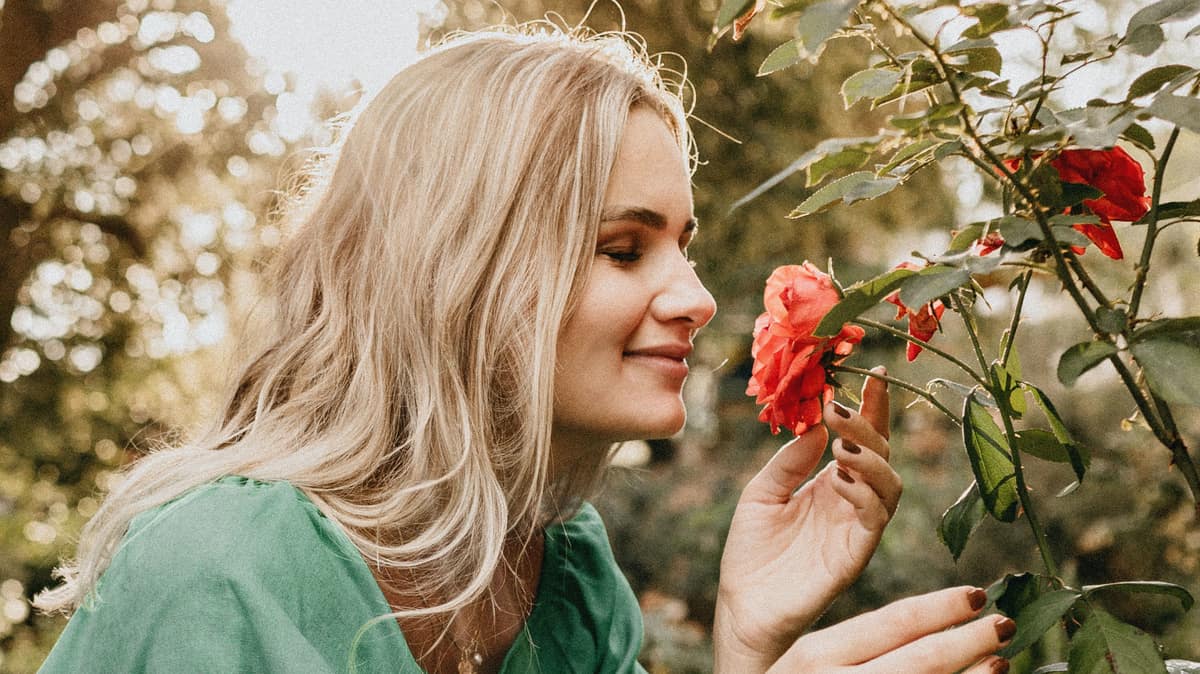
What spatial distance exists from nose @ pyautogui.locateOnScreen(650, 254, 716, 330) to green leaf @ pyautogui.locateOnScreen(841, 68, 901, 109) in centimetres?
52

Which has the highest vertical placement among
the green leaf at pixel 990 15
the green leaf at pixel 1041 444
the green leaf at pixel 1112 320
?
the green leaf at pixel 990 15

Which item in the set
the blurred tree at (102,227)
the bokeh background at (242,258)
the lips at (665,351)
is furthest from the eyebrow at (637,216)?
the blurred tree at (102,227)

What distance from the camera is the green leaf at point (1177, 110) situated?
64cm

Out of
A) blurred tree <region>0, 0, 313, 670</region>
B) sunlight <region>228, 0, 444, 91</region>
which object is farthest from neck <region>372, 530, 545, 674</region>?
blurred tree <region>0, 0, 313, 670</region>

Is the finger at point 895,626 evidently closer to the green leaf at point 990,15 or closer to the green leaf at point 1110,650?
the green leaf at point 1110,650

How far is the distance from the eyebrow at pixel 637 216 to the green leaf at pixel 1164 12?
0.70 m

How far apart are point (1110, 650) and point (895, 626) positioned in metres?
0.25

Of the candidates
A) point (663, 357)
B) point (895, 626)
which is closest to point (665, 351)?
point (663, 357)

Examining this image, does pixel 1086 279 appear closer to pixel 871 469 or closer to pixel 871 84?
pixel 871 84

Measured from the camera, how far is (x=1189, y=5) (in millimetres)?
704

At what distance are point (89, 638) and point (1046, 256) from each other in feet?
3.43

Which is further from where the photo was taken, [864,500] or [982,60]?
[864,500]

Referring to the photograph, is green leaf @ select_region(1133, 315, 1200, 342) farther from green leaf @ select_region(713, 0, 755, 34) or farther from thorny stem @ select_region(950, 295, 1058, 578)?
green leaf @ select_region(713, 0, 755, 34)

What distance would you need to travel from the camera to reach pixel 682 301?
1.32 metres
